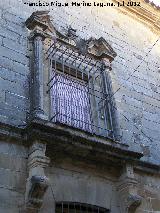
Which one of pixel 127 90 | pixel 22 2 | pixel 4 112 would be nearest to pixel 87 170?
pixel 4 112

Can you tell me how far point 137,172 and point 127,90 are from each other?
2.08m

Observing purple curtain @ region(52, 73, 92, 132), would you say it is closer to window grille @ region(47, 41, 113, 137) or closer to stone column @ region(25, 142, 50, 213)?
window grille @ region(47, 41, 113, 137)

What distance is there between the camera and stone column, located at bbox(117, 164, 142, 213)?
20.7ft

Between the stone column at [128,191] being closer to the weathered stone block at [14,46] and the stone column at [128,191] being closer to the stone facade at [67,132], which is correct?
the stone facade at [67,132]

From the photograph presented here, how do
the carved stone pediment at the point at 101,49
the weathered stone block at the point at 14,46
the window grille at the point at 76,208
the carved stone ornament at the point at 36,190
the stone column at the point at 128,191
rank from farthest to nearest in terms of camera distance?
the carved stone pediment at the point at 101,49
the weathered stone block at the point at 14,46
the stone column at the point at 128,191
the window grille at the point at 76,208
the carved stone ornament at the point at 36,190

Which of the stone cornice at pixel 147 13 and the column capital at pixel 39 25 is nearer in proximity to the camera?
the column capital at pixel 39 25

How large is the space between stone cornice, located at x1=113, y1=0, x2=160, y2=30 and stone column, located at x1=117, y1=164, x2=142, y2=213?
493cm

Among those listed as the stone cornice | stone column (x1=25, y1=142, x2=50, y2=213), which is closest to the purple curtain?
stone column (x1=25, y1=142, x2=50, y2=213)

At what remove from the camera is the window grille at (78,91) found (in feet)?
23.5

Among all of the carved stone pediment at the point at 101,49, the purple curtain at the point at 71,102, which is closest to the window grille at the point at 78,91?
the purple curtain at the point at 71,102

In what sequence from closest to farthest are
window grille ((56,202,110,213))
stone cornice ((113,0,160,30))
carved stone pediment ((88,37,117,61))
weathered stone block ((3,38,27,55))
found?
window grille ((56,202,110,213)) < weathered stone block ((3,38,27,55)) < carved stone pediment ((88,37,117,61)) < stone cornice ((113,0,160,30))

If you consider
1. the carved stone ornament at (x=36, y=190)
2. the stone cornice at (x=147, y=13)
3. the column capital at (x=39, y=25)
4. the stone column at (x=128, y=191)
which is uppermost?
the stone cornice at (x=147, y=13)

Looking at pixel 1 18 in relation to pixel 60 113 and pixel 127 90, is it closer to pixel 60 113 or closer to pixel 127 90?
pixel 60 113

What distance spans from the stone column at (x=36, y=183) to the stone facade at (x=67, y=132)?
1 cm
